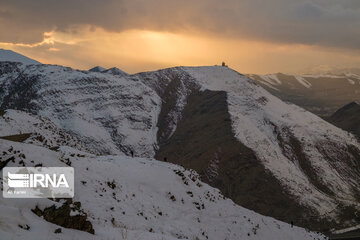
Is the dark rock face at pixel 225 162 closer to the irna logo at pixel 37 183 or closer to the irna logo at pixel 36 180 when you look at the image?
the irna logo at pixel 37 183

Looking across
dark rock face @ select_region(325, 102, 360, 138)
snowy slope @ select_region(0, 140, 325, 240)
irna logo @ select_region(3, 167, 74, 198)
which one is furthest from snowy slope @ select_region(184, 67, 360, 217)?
irna logo @ select_region(3, 167, 74, 198)

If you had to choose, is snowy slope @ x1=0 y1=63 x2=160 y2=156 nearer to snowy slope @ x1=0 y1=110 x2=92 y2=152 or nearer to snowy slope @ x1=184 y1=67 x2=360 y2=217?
snowy slope @ x1=184 y1=67 x2=360 y2=217

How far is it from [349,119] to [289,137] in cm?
6317

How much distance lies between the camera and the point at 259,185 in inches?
3952

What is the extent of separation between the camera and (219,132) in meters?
122

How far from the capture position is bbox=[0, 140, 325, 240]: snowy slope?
43.2ft

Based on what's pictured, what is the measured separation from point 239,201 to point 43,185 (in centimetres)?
8356

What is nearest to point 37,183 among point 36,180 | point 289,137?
point 36,180

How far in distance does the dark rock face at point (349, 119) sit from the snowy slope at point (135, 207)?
5148 inches

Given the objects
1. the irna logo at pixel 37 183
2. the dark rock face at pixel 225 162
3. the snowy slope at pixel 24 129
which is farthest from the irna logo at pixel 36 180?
the dark rock face at pixel 225 162

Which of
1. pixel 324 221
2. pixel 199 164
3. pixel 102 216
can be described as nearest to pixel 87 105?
pixel 199 164

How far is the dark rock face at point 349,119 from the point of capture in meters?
153

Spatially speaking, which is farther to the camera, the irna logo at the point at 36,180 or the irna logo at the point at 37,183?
the irna logo at the point at 36,180

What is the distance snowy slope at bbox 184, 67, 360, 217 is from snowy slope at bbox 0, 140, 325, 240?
68.2 metres
